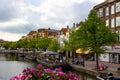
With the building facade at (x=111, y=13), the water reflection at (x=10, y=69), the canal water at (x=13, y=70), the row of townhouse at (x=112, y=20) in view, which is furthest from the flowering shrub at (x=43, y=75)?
the building facade at (x=111, y=13)

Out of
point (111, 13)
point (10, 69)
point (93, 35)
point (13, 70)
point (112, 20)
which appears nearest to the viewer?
point (93, 35)

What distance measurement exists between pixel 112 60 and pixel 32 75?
53368mm

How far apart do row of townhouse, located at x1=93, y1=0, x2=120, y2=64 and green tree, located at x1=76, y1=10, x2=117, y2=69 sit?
549 inches

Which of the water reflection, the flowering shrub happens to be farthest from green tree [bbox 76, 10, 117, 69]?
the flowering shrub

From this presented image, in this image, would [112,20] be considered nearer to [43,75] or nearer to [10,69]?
[10,69]

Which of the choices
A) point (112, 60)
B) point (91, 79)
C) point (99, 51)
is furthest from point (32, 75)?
point (112, 60)

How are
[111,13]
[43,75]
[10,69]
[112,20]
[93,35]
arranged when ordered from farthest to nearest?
[111,13]
[10,69]
[112,20]
[93,35]
[43,75]

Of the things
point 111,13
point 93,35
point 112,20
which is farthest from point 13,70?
point 111,13

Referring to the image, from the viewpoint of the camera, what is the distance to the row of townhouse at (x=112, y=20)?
61394 millimetres

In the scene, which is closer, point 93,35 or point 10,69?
point 93,35

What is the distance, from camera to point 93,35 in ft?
153

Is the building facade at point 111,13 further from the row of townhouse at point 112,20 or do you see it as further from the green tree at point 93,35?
the green tree at point 93,35

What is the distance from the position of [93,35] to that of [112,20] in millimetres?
18651

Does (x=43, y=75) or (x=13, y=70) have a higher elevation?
(x=43, y=75)
